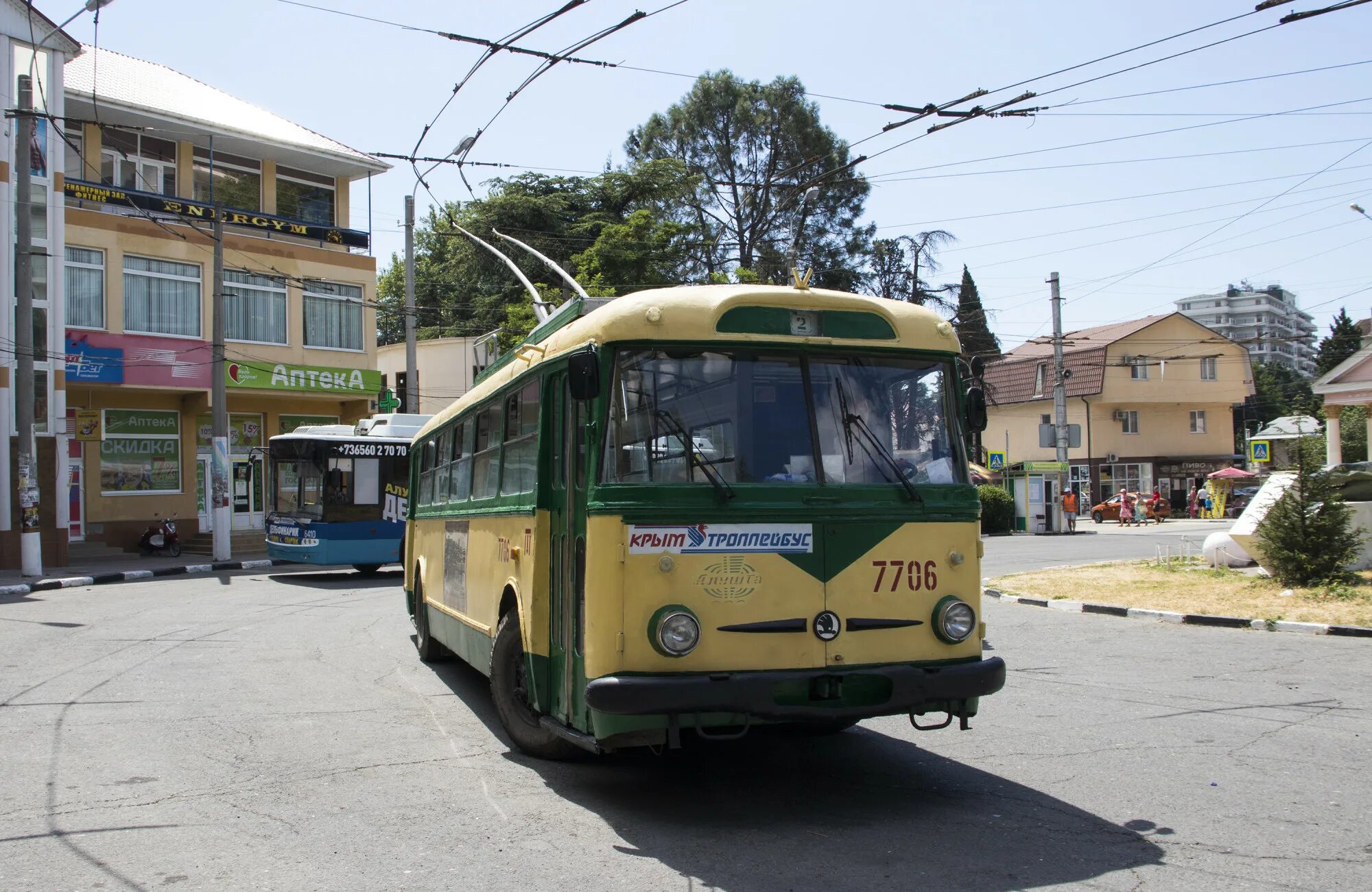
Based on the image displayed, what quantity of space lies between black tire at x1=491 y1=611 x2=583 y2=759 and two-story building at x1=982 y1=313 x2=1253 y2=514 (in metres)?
55.6

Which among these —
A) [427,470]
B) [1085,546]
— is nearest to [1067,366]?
[1085,546]

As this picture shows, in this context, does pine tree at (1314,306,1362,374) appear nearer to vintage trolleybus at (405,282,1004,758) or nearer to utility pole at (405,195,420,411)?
utility pole at (405,195,420,411)

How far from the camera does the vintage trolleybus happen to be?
19.4 ft

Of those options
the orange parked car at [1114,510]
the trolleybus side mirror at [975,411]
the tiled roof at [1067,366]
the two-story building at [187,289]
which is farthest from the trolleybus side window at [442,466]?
the tiled roof at [1067,366]

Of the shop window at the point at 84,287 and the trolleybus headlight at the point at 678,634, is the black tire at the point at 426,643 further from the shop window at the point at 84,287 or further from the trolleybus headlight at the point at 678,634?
the shop window at the point at 84,287

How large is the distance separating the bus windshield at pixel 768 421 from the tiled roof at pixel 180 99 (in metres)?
27.3

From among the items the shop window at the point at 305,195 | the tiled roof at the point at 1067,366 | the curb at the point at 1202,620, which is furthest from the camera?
the tiled roof at the point at 1067,366

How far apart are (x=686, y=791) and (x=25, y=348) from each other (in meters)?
21.6

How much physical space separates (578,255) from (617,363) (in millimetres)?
33861

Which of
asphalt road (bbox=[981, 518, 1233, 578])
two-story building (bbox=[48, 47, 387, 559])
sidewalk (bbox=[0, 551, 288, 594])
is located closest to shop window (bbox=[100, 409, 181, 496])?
two-story building (bbox=[48, 47, 387, 559])

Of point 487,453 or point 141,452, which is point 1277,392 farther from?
point 487,453

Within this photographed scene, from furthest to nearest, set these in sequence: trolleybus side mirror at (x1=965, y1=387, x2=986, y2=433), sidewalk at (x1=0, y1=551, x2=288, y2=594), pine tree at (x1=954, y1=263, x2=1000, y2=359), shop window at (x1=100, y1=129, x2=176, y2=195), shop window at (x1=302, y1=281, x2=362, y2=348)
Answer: pine tree at (x1=954, y1=263, x2=1000, y2=359) → shop window at (x1=302, y1=281, x2=362, y2=348) → shop window at (x1=100, y1=129, x2=176, y2=195) → sidewalk at (x1=0, y1=551, x2=288, y2=594) → trolleybus side mirror at (x1=965, y1=387, x2=986, y2=433)

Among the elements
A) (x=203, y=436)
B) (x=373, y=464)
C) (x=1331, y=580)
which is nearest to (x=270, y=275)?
(x=203, y=436)

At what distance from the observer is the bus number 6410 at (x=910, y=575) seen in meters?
6.29
